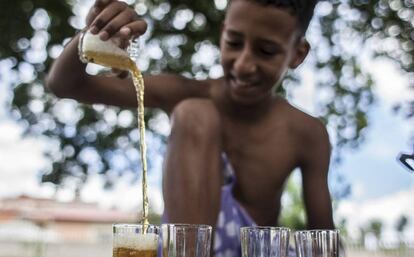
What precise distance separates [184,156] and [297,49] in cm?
61

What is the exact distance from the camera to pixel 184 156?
1122mm

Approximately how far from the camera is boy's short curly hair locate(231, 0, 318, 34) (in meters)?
1.41

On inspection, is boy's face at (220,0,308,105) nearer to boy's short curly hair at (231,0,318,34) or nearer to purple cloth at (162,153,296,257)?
boy's short curly hair at (231,0,318,34)

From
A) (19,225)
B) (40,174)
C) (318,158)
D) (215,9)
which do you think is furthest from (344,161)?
(19,225)

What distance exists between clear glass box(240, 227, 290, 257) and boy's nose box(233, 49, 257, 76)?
61 cm

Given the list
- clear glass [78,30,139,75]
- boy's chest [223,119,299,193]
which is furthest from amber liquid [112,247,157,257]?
boy's chest [223,119,299,193]

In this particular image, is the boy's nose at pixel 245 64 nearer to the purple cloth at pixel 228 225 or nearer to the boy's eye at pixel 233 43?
the boy's eye at pixel 233 43

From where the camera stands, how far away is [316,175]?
62.1 inches

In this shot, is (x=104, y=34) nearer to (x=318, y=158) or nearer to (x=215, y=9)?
(x=318, y=158)

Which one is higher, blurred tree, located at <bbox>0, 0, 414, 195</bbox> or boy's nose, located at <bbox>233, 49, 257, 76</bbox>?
blurred tree, located at <bbox>0, 0, 414, 195</bbox>

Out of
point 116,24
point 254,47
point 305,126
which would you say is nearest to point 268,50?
point 254,47

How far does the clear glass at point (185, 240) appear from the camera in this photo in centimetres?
79

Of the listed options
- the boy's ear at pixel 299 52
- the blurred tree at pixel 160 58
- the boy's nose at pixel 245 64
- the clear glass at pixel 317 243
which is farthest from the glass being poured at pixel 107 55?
the blurred tree at pixel 160 58

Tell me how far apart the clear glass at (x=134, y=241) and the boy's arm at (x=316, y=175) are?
2.63 ft
